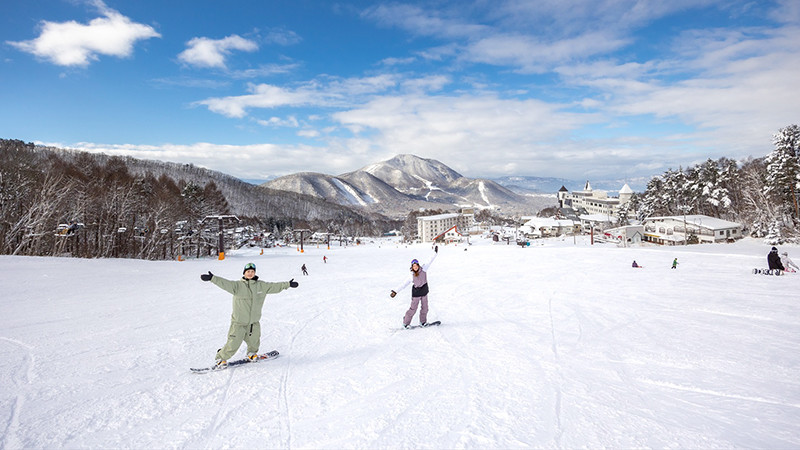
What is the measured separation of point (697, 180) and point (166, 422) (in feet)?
240

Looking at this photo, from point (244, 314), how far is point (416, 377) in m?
3.00

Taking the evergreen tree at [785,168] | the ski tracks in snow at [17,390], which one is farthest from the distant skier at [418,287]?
the evergreen tree at [785,168]

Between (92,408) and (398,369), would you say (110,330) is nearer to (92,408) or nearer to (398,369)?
(92,408)

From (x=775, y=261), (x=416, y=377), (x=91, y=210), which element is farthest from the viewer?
(x=91, y=210)

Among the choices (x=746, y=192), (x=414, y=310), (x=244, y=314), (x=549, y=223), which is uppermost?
(x=746, y=192)

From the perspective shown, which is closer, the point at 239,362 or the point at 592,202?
→ the point at 239,362

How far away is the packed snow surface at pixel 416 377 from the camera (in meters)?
4.04

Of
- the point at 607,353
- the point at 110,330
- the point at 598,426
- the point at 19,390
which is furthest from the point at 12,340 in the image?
the point at 607,353

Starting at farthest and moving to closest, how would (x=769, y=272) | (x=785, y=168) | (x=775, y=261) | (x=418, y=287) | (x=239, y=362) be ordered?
(x=785, y=168) → (x=769, y=272) → (x=775, y=261) → (x=418, y=287) → (x=239, y=362)

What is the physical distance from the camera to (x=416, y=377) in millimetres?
5645

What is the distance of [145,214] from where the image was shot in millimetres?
39219

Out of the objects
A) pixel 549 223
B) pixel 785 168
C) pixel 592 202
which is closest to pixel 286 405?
pixel 785 168

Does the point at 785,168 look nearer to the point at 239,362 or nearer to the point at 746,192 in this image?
the point at 746,192

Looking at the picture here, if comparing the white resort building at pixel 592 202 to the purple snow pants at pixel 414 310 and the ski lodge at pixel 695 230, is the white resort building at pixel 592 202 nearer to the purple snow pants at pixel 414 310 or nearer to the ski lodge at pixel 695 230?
the ski lodge at pixel 695 230
